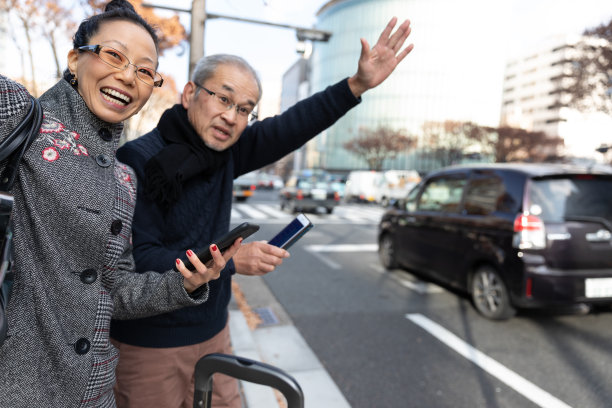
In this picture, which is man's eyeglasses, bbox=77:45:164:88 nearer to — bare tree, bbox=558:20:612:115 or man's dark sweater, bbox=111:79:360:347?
man's dark sweater, bbox=111:79:360:347

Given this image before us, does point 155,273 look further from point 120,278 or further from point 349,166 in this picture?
point 349,166

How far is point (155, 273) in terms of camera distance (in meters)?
1.26

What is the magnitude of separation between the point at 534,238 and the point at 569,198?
59 cm

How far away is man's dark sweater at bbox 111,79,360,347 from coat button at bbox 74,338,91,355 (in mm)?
312

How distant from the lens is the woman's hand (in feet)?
3.50

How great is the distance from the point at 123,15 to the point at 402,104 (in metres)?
66.2

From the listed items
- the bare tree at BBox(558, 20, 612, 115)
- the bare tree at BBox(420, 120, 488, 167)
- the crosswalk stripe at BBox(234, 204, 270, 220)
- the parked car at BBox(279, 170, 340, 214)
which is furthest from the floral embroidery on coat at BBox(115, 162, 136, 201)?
the bare tree at BBox(420, 120, 488, 167)

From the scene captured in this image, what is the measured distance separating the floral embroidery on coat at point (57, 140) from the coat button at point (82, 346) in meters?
0.43

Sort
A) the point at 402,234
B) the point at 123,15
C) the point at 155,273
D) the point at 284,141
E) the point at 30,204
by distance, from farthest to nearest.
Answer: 1. the point at 402,234
2. the point at 284,141
3. the point at 155,273
4. the point at 123,15
5. the point at 30,204

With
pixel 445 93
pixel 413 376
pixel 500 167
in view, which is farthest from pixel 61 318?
pixel 445 93

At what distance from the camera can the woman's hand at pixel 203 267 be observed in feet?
3.50

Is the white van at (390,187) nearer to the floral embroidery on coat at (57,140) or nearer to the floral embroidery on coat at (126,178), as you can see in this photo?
the floral embroidery on coat at (126,178)

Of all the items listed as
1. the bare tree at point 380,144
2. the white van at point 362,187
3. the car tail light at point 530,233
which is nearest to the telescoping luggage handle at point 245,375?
the car tail light at point 530,233

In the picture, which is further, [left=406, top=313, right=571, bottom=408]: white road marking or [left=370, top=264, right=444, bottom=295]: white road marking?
[left=370, top=264, right=444, bottom=295]: white road marking
